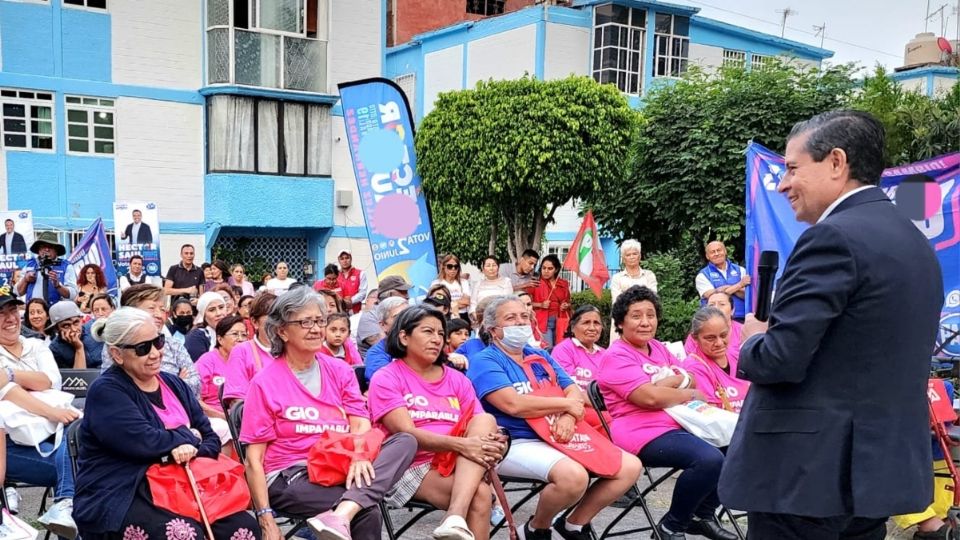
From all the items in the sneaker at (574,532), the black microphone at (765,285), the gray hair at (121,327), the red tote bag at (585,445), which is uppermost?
the black microphone at (765,285)

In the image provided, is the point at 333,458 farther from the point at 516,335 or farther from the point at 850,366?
the point at 850,366

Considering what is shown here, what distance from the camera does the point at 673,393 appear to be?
5273mm

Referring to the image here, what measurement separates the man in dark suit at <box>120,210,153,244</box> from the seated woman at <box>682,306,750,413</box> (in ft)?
30.8

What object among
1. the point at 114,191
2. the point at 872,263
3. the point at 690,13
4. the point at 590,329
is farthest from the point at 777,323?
the point at 690,13

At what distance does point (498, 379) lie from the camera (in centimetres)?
509

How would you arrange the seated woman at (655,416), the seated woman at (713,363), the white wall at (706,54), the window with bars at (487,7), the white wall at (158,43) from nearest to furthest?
the seated woman at (655,416) < the seated woman at (713,363) < the white wall at (158,43) < the white wall at (706,54) < the window with bars at (487,7)

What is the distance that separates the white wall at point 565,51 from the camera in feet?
75.8

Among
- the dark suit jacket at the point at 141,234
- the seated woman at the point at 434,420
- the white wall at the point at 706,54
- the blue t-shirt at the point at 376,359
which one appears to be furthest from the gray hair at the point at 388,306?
the white wall at the point at 706,54

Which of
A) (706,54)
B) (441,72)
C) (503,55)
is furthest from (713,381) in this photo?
(706,54)

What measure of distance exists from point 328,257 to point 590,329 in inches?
619

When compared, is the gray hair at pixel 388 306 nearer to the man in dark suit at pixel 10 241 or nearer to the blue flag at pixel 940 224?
the blue flag at pixel 940 224

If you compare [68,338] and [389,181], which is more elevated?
[389,181]

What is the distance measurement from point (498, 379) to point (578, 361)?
1.50 m

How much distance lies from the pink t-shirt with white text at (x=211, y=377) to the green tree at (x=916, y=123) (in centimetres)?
Answer: 1080
